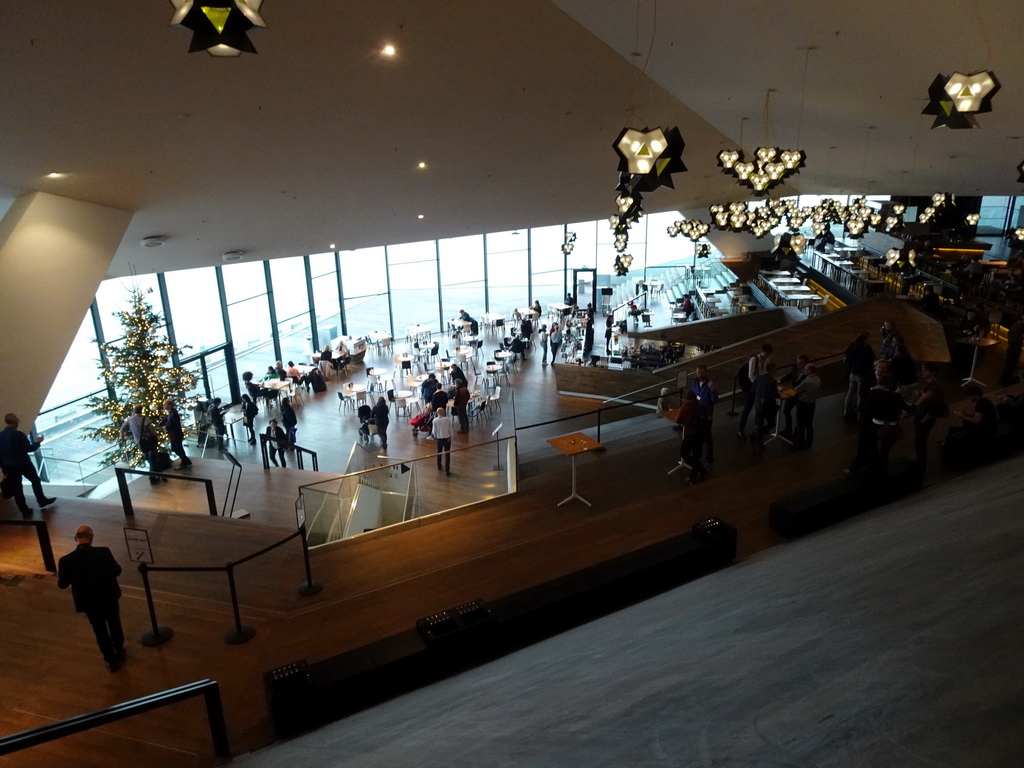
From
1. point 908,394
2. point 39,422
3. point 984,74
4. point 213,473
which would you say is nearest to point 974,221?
point 908,394

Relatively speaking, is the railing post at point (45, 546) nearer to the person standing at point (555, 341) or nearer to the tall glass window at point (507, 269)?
the person standing at point (555, 341)

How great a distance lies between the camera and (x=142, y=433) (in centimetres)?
835

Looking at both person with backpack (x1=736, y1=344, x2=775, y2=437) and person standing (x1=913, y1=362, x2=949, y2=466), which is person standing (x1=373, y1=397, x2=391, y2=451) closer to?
person with backpack (x1=736, y1=344, x2=775, y2=437)

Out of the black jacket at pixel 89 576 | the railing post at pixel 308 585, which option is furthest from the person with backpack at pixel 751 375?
the black jacket at pixel 89 576

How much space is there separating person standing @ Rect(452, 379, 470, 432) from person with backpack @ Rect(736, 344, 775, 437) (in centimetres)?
484

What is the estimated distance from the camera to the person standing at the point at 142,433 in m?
8.38

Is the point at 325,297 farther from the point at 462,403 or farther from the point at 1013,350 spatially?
the point at 1013,350

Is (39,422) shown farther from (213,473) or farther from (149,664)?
(149,664)

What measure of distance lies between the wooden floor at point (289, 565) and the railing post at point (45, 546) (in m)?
0.12

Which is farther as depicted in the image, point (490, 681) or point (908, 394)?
point (908, 394)

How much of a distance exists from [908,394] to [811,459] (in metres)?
1.99

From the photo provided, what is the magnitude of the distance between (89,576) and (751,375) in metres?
7.34

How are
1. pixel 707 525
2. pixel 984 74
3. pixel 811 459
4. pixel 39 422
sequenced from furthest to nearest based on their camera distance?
pixel 39 422 < pixel 811 459 < pixel 707 525 < pixel 984 74

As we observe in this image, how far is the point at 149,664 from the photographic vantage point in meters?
4.30
